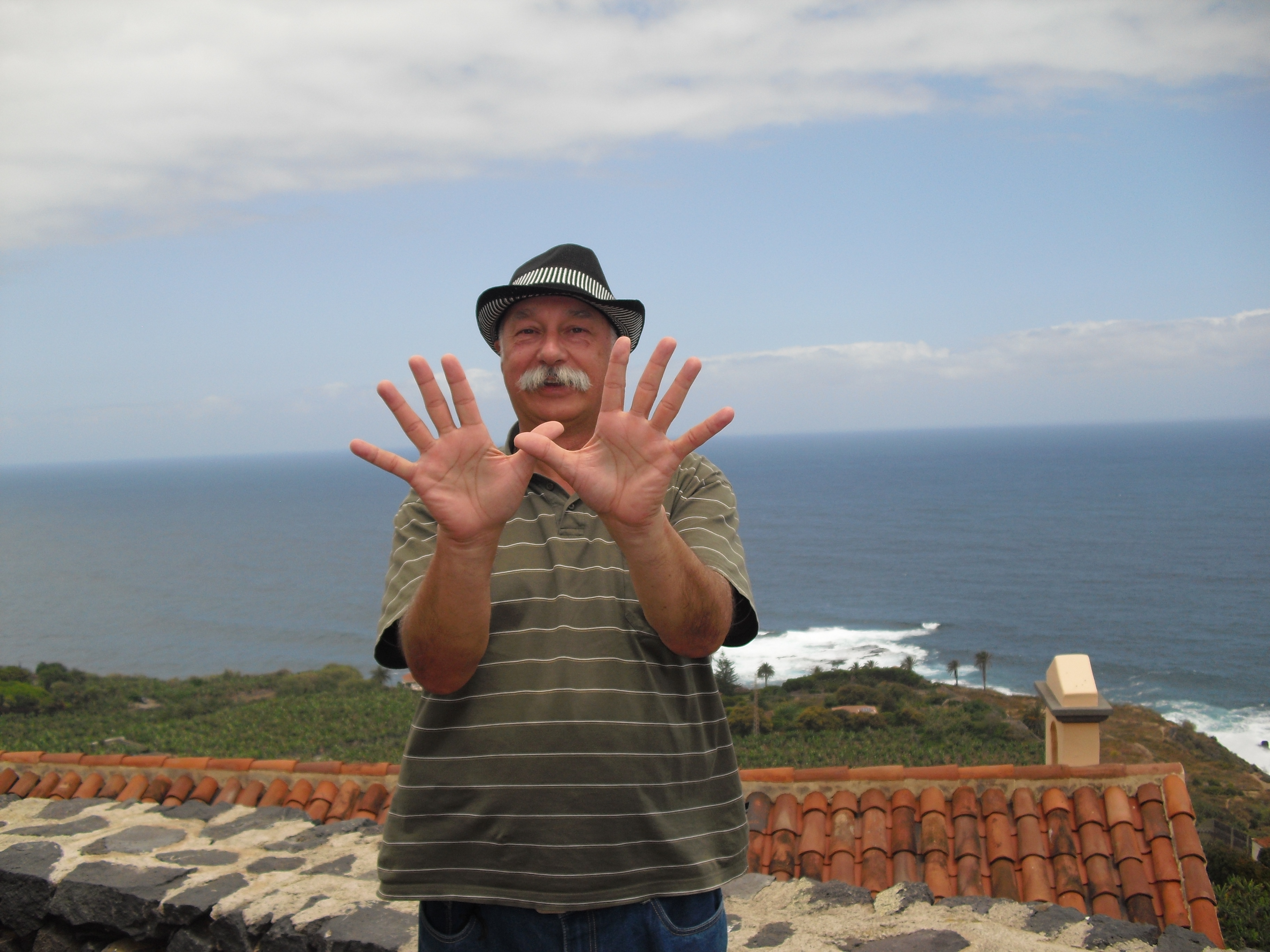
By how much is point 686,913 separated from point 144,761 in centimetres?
584

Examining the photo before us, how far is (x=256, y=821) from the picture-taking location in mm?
4332

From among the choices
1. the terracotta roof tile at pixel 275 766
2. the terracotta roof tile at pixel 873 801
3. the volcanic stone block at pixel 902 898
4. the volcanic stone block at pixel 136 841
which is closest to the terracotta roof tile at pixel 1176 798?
the terracotta roof tile at pixel 873 801

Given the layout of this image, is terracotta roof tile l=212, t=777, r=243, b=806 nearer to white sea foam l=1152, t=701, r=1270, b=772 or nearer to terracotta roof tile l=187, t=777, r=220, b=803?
terracotta roof tile l=187, t=777, r=220, b=803

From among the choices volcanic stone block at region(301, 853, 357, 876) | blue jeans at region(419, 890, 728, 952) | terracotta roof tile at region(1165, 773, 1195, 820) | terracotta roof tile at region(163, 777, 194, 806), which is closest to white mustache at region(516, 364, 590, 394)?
blue jeans at region(419, 890, 728, 952)

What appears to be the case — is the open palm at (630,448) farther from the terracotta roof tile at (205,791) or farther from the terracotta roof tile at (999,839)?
the terracotta roof tile at (205,791)

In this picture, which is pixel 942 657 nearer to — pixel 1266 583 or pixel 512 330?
pixel 1266 583

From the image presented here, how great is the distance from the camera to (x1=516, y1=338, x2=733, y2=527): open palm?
184 cm

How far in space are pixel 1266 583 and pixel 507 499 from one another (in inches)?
3286

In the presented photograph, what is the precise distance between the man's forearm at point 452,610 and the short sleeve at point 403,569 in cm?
8

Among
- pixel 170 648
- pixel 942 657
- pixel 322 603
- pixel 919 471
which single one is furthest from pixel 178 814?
pixel 919 471

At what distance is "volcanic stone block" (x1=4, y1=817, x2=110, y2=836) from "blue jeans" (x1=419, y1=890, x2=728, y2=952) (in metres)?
2.87

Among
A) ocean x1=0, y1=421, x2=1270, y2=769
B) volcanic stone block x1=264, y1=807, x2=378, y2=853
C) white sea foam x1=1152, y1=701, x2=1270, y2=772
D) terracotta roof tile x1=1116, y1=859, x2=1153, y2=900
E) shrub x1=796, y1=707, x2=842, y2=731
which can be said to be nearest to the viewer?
volcanic stone block x1=264, y1=807, x2=378, y2=853

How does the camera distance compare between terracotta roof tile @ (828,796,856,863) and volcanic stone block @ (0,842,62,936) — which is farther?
terracotta roof tile @ (828,796,856,863)

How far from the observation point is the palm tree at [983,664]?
149ft
